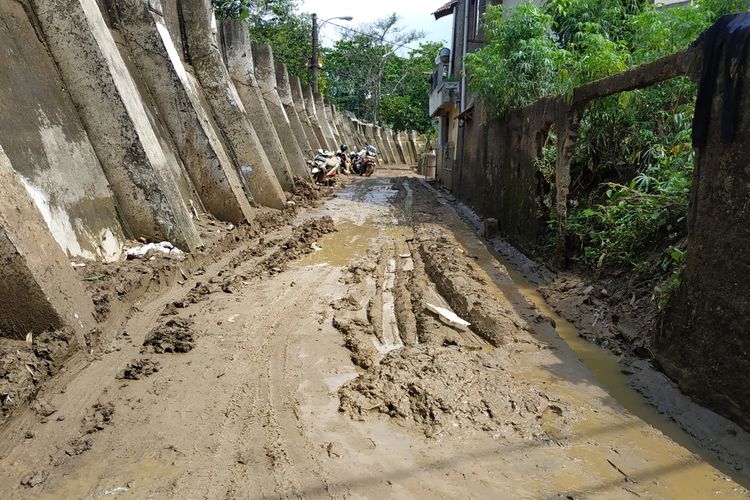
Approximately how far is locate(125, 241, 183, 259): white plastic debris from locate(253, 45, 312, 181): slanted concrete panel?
31.4ft

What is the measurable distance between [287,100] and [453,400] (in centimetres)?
1801

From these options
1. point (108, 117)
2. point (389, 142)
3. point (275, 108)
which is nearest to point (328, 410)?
point (108, 117)

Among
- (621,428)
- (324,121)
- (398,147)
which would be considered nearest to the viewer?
(621,428)

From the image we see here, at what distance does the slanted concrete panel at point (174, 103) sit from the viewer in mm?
8430

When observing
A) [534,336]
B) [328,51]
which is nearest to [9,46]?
[534,336]

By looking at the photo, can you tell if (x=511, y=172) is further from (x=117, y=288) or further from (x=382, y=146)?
(x=382, y=146)

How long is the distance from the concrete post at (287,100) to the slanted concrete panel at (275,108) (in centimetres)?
286

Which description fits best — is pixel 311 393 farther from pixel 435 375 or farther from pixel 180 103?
pixel 180 103

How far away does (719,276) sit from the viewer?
3316 millimetres

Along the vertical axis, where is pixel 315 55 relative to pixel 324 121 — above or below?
above

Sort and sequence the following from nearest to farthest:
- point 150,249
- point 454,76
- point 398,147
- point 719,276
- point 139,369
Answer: point 719,276 → point 139,369 → point 150,249 → point 454,76 → point 398,147

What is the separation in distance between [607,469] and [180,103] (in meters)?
8.06

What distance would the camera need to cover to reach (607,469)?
2758 millimetres

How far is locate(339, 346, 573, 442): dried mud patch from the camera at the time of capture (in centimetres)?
311
